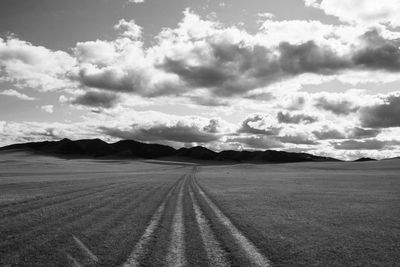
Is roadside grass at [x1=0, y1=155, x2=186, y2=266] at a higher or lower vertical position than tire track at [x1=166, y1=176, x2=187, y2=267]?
lower

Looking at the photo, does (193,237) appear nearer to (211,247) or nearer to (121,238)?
(211,247)

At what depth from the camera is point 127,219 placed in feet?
51.8

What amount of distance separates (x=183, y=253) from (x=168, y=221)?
5.52m

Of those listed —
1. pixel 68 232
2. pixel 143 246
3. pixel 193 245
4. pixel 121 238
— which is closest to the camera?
pixel 143 246

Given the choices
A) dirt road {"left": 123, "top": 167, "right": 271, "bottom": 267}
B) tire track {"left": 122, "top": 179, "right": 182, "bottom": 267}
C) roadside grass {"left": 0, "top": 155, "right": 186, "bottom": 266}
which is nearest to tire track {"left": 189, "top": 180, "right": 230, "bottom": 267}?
dirt road {"left": 123, "top": 167, "right": 271, "bottom": 267}

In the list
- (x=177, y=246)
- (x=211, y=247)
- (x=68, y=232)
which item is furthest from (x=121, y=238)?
(x=211, y=247)

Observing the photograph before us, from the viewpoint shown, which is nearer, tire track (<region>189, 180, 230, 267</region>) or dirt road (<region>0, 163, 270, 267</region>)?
tire track (<region>189, 180, 230, 267</region>)

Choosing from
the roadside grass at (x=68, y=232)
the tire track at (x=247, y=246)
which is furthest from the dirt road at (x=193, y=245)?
the roadside grass at (x=68, y=232)

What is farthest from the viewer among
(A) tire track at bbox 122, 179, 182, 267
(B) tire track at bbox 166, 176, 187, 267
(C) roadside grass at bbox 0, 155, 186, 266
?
(C) roadside grass at bbox 0, 155, 186, 266

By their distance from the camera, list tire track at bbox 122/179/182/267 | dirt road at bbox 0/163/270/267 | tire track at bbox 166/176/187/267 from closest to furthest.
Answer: tire track at bbox 122/179/182/267
tire track at bbox 166/176/187/267
dirt road at bbox 0/163/270/267

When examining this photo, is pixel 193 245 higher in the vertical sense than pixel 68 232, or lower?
higher

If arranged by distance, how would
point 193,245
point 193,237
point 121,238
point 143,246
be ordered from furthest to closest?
1. point 193,237
2. point 121,238
3. point 193,245
4. point 143,246

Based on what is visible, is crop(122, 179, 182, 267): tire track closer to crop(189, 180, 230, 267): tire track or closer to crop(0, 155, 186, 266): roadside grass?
crop(0, 155, 186, 266): roadside grass

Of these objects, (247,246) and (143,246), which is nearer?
(143,246)
